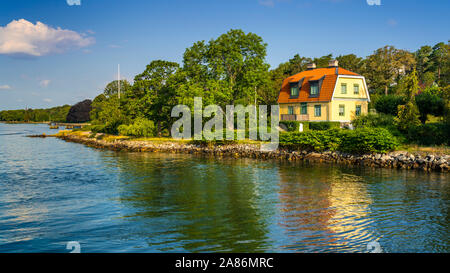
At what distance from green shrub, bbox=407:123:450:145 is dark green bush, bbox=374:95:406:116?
11536mm

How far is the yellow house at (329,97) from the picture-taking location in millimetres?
51000

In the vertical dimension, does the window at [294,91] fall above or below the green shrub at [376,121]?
above

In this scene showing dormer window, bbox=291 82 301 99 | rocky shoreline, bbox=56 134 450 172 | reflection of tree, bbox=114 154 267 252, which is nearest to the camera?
reflection of tree, bbox=114 154 267 252

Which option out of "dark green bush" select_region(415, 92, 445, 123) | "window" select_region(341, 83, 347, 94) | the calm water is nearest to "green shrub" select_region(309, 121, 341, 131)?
"window" select_region(341, 83, 347, 94)

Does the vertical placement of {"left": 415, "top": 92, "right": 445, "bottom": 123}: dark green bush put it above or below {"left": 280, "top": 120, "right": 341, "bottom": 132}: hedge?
above

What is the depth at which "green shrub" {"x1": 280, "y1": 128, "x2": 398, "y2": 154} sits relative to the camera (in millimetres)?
32625

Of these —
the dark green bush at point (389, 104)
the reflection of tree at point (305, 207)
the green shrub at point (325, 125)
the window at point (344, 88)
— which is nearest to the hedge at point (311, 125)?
the green shrub at point (325, 125)

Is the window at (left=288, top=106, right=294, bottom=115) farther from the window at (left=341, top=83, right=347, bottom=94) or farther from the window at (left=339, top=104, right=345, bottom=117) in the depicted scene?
the window at (left=341, top=83, right=347, bottom=94)

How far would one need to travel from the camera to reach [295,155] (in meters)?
37.8

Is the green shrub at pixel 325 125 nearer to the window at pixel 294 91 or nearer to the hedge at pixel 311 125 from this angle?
the hedge at pixel 311 125

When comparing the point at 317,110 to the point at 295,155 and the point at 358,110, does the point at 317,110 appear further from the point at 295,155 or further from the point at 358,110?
the point at 295,155

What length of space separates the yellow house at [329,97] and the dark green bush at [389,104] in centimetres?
273

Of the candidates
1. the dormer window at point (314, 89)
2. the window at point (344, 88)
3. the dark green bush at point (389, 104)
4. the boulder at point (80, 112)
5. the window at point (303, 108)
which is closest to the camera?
the dark green bush at point (389, 104)

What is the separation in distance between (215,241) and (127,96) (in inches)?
1997
